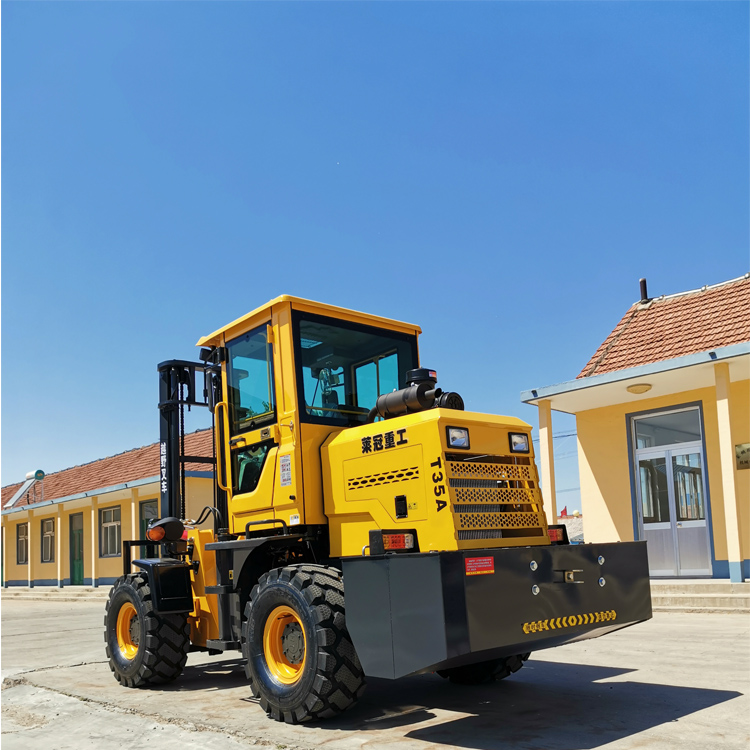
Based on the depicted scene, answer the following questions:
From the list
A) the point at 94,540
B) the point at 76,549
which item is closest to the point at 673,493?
the point at 94,540

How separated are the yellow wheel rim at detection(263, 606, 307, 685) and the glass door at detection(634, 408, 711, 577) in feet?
31.3

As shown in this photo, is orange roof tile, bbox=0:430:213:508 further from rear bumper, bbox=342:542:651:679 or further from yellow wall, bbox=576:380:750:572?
rear bumper, bbox=342:542:651:679

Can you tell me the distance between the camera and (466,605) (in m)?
4.72

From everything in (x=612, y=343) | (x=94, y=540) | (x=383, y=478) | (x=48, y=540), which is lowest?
(x=48, y=540)

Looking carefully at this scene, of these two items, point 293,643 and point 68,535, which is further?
point 68,535

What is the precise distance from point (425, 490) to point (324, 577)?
0.95m

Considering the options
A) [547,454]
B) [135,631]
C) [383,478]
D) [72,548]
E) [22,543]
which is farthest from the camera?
[22,543]

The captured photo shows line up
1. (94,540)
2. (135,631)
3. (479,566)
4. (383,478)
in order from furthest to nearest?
(94,540) → (135,631) → (383,478) → (479,566)

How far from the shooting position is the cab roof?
658 cm

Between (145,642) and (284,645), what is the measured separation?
6.54 ft

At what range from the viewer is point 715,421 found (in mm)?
13539

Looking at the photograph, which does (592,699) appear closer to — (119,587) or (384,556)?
(384,556)

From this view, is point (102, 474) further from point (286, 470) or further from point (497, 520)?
point (497, 520)

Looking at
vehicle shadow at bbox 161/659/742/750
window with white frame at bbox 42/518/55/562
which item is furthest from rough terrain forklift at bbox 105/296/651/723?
window with white frame at bbox 42/518/55/562
